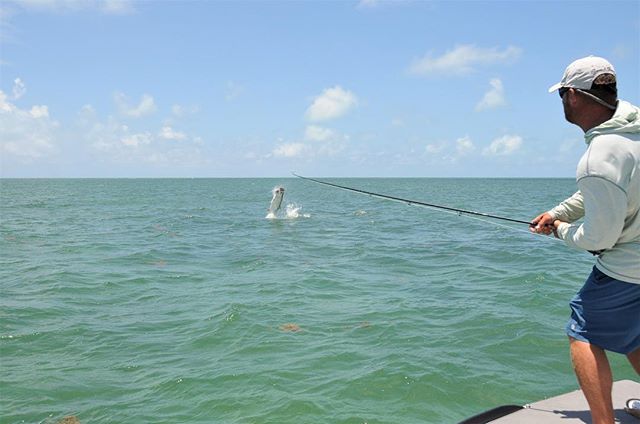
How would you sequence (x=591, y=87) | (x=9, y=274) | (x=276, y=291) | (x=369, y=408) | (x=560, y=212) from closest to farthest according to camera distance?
(x=591, y=87), (x=560, y=212), (x=369, y=408), (x=276, y=291), (x=9, y=274)

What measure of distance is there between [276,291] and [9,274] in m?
7.65

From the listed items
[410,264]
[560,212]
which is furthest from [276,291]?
[560,212]

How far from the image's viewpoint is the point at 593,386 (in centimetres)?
353

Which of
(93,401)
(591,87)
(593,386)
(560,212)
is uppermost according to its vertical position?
(591,87)

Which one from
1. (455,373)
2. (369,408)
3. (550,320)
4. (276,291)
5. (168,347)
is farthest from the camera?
(276,291)

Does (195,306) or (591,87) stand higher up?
(591,87)

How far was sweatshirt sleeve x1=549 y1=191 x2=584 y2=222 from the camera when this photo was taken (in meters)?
3.98

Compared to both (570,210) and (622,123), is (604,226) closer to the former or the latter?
(622,123)

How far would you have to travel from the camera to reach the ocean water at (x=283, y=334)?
6473 mm

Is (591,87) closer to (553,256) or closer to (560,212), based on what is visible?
(560,212)

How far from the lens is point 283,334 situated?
8844 mm

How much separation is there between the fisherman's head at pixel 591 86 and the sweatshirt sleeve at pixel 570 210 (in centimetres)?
77

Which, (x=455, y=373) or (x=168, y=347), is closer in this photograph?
(x=455, y=373)

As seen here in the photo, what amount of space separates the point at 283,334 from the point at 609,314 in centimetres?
611
